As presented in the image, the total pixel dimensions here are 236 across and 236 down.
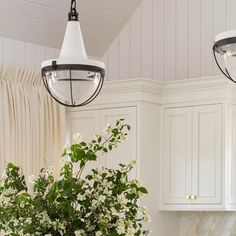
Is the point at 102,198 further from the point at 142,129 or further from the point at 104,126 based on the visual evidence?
the point at 104,126

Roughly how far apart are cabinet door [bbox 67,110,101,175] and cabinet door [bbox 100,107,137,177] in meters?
0.07

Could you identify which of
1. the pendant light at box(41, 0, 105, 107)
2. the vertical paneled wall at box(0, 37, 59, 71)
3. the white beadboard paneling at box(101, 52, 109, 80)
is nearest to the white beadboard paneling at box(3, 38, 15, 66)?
the vertical paneled wall at box(0, 37, 59, 71)

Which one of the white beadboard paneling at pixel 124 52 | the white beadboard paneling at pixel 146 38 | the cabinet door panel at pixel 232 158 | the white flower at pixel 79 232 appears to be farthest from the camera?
the white beadboard paneling at pixel 124 52

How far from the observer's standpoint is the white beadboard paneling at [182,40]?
547 cm

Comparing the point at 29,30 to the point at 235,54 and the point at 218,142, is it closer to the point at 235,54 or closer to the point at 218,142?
the point at 218,142

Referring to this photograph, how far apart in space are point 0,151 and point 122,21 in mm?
1527

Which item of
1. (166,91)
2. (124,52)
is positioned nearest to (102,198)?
(166,91)

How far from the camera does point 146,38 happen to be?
5695 millimetres

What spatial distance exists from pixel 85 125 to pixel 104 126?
0.16m

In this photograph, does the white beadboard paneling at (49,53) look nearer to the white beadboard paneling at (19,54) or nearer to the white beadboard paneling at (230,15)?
the white beadboard paneling at (19,54)

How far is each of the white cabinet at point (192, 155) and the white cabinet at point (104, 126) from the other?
0.83ft

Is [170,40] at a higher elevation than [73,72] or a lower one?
higher

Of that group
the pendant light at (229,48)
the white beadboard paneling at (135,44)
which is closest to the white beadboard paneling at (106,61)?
the white beadboard paneling at (135,44)

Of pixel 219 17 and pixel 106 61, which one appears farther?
pixel 106 61
